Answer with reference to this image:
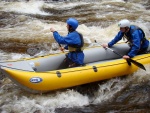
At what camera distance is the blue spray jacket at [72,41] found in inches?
204

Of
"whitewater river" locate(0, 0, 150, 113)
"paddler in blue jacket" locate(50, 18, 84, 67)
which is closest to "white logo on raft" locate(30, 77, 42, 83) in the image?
"whitewater river" locate(0, 0, 150, 113)

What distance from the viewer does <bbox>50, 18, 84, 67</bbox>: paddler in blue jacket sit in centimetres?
517

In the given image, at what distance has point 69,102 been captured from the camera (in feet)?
16.9

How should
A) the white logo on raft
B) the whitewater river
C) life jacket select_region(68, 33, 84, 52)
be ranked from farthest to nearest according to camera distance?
life jacket select_region(68, 33, 84, 52) < the whitewater river < the white logo on raft

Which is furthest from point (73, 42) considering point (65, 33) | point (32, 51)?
point (65, 33)

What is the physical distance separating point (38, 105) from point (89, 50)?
174cm

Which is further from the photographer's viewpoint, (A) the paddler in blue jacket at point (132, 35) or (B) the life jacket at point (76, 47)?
(A) the paddler in blue jacket at point (132, 35)

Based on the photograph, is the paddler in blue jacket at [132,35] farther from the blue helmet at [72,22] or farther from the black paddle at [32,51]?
the black paddle at [32,51]

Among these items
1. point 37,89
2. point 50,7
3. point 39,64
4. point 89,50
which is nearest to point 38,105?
point 37,89

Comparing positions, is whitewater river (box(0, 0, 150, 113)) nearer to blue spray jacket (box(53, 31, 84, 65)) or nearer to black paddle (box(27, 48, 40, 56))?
black paddle (box(27, 48, 40, 56))

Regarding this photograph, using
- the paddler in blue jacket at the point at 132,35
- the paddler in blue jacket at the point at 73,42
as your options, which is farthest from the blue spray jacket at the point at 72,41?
the paddler in blue jacket at the point at 132,35

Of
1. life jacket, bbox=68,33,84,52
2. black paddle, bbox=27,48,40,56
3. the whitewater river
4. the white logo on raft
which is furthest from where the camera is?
black paddle, bbox=27,48,40,56

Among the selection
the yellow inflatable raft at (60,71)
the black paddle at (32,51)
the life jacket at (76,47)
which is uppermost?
the life jacket at (76,47)

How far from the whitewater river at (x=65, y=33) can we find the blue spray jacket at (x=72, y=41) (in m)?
0.58
